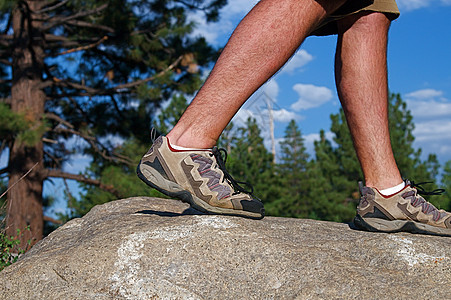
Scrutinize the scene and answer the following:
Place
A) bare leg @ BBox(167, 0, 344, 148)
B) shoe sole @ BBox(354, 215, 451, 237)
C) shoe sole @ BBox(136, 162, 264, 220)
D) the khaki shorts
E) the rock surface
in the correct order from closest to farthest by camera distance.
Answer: the rock surface < bare leg @ BBox(167, 0, 344, 148) < shoe sole @ BBox(136, 162, 264, 220) < the khaki shorts < shoe sole @ BBox(354, 215, 451, 237)

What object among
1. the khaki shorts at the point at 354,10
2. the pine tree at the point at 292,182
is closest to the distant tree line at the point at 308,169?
the pine tree at the point at 292,182

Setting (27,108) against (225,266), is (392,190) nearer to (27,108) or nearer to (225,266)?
(225,266)

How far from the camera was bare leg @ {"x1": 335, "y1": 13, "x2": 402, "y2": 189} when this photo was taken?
6.79ft

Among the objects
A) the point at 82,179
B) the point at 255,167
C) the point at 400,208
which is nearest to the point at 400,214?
the point at 400,208

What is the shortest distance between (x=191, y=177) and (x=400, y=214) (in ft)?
2.94

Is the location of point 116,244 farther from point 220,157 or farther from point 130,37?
point 130,37

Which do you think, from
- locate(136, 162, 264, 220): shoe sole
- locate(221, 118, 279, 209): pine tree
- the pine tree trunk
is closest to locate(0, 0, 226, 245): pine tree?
the pine tree trunk

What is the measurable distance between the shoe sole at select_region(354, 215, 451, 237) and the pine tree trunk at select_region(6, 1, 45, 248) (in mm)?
6377

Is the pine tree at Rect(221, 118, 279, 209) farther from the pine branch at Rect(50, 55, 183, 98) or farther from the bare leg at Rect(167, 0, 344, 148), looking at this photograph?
the bare leg at Rect(167, 0, 344, 148)

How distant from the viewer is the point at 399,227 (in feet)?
6.64

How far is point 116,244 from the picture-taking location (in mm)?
1644

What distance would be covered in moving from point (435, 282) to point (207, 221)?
779 mm

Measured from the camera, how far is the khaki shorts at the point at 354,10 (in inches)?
75.4

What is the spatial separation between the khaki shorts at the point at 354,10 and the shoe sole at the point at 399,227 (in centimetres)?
81
